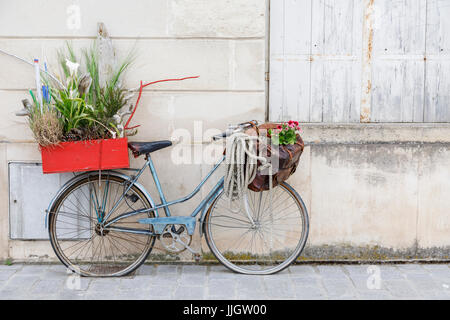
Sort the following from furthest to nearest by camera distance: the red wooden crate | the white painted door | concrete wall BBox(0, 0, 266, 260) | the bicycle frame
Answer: the white painted door, concrete wall BBox(0, 0, 266, 260), the bicycle frame, the red wooden crate

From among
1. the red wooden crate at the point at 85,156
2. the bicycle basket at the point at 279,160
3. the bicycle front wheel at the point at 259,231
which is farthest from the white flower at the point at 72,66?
the bicycle front wheel at the point at 259,231

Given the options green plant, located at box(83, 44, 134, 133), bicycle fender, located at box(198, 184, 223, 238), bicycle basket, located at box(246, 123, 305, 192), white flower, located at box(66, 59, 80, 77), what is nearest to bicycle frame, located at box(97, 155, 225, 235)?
bicycle fender, located at box(198, 184, 223, 238)

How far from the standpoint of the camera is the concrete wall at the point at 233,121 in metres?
5.03

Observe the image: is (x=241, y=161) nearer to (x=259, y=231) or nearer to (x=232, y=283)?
(x=259, y=231)

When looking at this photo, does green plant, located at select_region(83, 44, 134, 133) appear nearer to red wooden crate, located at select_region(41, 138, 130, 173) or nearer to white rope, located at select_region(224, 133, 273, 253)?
red wooden crate, located at select_region(41, 138, 130, 173)

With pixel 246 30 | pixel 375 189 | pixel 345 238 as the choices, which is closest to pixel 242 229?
pixel 345 238

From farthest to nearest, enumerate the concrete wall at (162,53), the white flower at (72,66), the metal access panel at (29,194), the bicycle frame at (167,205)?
the metal access panel at (29,194), the concrete wall at (162,53), the bicycle frame at (167,205), the white flower at (72,66)

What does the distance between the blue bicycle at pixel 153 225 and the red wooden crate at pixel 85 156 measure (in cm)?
19

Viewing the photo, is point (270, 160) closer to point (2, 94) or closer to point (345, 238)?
point (345, 238)

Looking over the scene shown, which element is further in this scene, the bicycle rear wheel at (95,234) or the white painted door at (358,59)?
the white painted door at (358,59)

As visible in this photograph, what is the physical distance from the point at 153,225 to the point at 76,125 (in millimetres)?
1047

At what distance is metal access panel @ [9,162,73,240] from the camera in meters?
5.13

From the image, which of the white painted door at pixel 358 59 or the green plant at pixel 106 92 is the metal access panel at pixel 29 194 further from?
the white painted door at pixel 358 59

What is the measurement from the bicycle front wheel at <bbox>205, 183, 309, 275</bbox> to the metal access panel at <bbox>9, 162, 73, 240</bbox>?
4.84 ft
